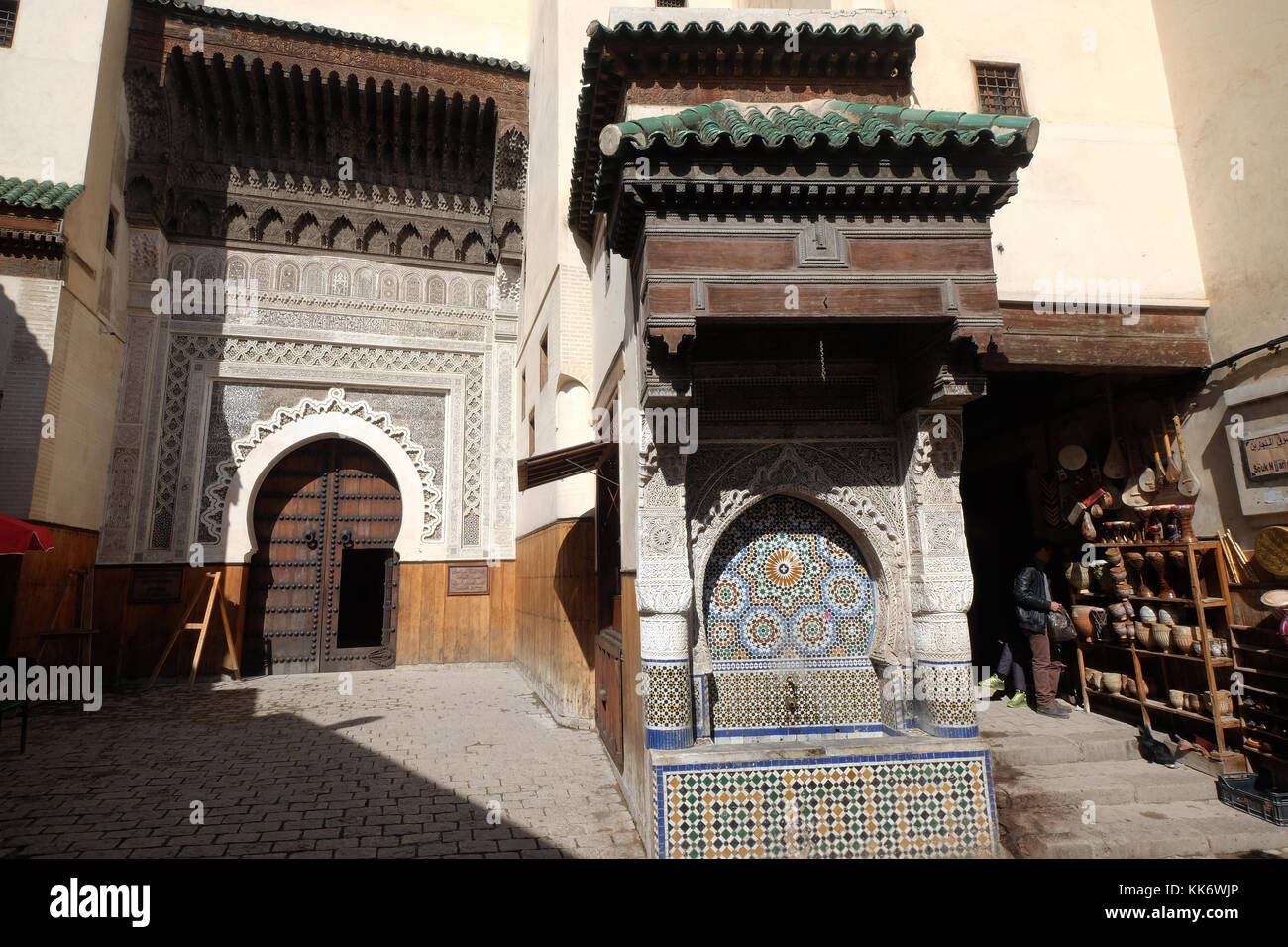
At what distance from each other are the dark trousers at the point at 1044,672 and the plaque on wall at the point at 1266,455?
1953 millimetres

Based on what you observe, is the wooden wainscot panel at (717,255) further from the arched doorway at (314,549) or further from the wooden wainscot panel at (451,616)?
the arched doorway at (314,549)

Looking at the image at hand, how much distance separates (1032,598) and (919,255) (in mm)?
3676

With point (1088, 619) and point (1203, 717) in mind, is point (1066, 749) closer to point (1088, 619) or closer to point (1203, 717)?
point (1203, 717)

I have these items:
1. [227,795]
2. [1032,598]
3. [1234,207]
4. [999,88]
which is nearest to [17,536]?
Result: [227,795]

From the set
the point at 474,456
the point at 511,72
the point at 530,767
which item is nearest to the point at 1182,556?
the point at 530,767

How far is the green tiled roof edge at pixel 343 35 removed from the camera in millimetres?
Answer: 8531

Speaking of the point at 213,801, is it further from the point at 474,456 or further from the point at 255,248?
the point at 255,248

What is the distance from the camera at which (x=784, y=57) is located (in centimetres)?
458

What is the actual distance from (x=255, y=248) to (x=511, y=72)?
14.1 ft

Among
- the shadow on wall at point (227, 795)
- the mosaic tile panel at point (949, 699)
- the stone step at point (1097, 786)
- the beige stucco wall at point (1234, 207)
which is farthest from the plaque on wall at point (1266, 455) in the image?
the shadow on wall at point (227, 795)

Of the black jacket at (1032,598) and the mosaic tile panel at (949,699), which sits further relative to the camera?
the black jacket at (1032,598)

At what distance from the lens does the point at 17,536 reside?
4.90 metres

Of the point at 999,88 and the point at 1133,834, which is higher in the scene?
the point at 999,88

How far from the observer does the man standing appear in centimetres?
559
